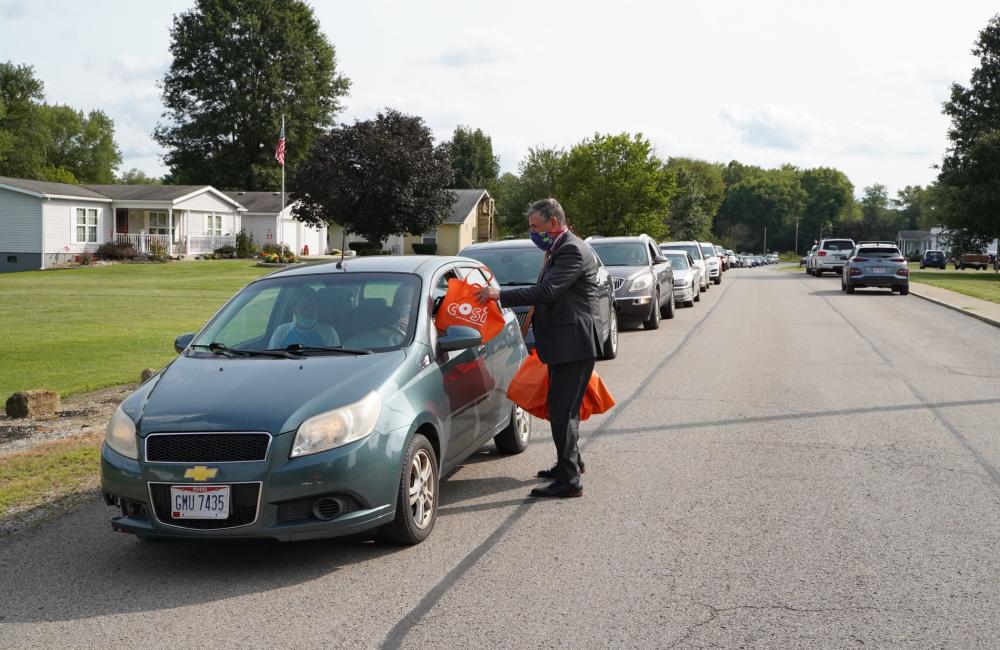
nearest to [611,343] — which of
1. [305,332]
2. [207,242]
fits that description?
[305,332]

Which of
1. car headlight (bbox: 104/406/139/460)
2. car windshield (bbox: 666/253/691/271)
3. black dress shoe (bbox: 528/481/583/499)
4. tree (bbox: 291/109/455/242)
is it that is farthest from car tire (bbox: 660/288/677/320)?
tree (bbox: 291/109/455/242)

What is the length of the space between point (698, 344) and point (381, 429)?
464 inches

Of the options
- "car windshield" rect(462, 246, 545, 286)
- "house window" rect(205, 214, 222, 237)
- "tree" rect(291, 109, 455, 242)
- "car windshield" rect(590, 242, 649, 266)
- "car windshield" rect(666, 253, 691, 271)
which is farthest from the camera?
"house window" rect(205, 214, 222, 237)

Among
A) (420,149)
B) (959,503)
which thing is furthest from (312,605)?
(420,149)

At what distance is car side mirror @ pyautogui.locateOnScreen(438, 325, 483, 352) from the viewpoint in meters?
6.10

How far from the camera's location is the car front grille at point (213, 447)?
4902 mm

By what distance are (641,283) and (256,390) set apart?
13794 mm

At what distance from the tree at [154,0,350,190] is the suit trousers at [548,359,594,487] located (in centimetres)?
7072

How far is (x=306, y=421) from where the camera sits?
16.3ft

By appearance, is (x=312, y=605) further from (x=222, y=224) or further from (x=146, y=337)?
(x=222, y=224)

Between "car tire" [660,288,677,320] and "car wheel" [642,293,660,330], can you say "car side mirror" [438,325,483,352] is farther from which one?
"car tire" [660,288,677,320]

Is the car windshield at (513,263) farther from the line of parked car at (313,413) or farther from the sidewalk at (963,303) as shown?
the sidewalk at (963,303)

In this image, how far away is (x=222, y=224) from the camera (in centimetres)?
6050

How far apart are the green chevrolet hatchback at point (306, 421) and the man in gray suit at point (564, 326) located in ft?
→ 1.81
